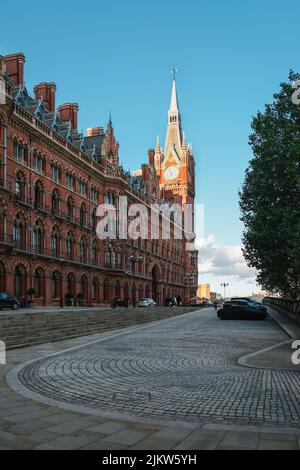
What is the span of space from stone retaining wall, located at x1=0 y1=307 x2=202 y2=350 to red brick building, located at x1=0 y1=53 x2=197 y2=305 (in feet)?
48.8

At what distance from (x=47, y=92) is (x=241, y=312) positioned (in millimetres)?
36142

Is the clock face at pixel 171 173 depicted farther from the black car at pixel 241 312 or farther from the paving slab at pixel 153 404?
the paving slab at pixel 153 404

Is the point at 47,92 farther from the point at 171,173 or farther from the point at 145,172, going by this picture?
the point at 171,173

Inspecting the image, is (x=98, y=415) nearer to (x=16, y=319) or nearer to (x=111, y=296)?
(x=16, y=319)

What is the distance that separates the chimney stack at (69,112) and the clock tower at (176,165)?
5190 centimetres

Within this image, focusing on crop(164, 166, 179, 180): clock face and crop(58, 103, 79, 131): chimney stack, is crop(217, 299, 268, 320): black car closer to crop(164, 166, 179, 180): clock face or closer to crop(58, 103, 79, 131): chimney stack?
crop(58, 103, 79, 131): chimney stack

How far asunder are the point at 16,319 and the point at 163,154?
103 m

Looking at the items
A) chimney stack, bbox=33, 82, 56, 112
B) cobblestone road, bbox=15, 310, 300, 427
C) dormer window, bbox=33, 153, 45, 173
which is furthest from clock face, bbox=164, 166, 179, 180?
cobblestone road, bbox=15, 310, 300, 427

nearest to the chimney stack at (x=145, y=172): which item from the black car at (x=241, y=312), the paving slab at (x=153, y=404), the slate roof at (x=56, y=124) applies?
the slate roof at (x=56, y=124)

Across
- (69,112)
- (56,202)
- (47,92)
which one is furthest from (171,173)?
(56,202)

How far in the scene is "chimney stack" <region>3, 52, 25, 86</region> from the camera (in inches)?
1841

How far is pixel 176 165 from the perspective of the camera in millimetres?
113500

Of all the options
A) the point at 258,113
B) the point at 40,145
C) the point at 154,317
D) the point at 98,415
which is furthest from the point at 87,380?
the point at 40,145
